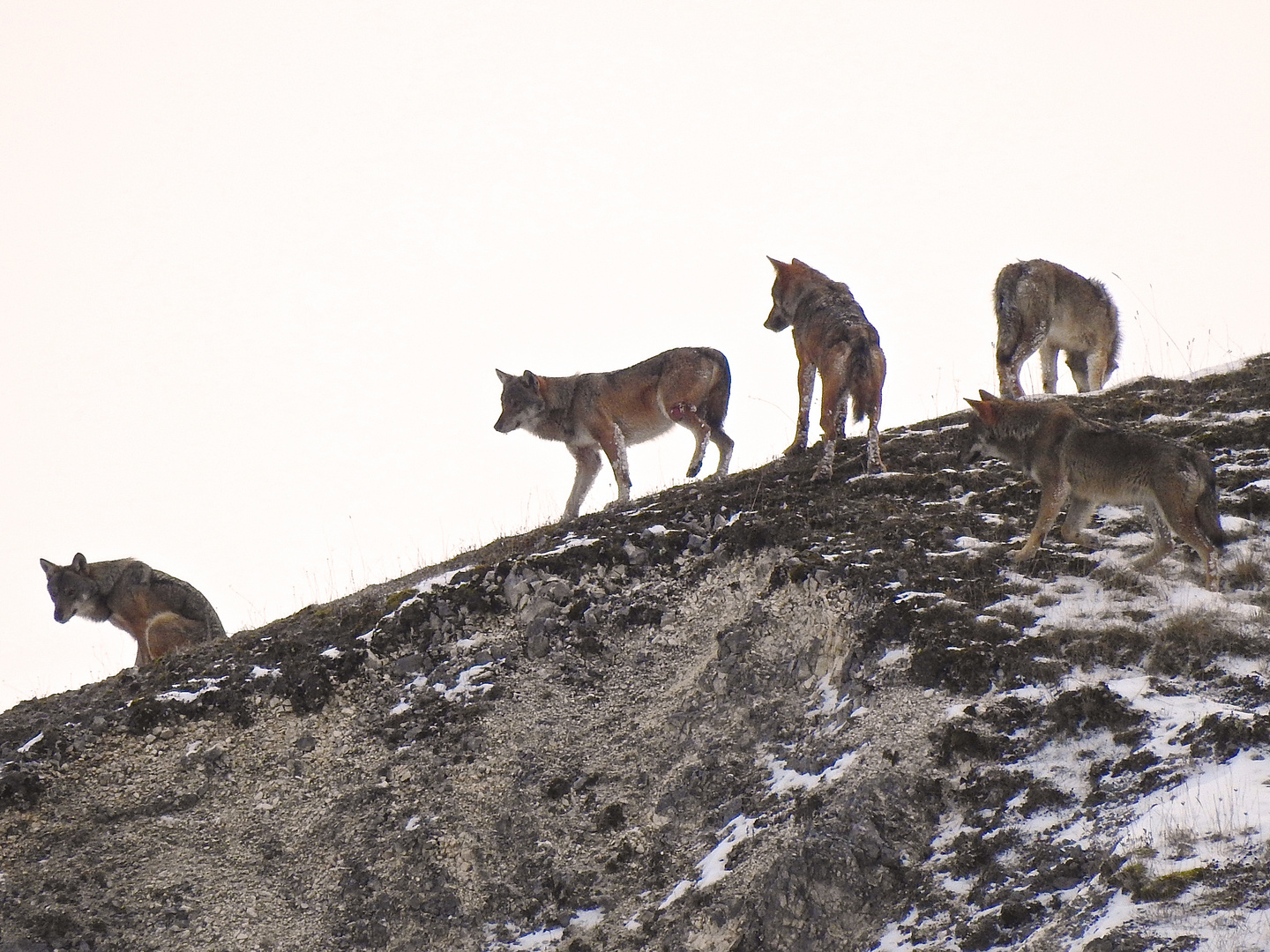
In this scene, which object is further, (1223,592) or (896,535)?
(896,535)

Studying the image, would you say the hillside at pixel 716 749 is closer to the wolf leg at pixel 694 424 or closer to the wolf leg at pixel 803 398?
the wolf leg at pixel 803 398

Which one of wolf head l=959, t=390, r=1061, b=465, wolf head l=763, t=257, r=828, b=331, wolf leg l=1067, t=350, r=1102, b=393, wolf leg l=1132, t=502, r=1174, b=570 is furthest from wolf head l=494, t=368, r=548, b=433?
wolf leg l=1132, t=502, r=1174, b=570

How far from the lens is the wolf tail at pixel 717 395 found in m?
15.9

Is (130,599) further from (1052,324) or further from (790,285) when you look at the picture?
(1052,324)

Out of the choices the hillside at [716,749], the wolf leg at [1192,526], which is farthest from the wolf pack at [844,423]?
the hillside at [716,749]

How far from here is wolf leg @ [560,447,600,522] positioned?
1600 cm

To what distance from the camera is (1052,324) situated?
16.6 m

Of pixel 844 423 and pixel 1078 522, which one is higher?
pixel 844 423

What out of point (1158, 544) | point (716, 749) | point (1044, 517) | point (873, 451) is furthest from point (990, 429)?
point (716, 749)

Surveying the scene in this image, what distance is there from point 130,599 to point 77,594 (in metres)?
0.67

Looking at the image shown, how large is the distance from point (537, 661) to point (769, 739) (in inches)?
99.5

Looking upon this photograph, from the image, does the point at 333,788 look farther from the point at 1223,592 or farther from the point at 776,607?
the point at 1223,592

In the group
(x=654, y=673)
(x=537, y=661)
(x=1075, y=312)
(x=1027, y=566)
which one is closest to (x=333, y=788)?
(x=537, y=661)

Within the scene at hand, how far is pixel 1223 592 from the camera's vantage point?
9570mm
